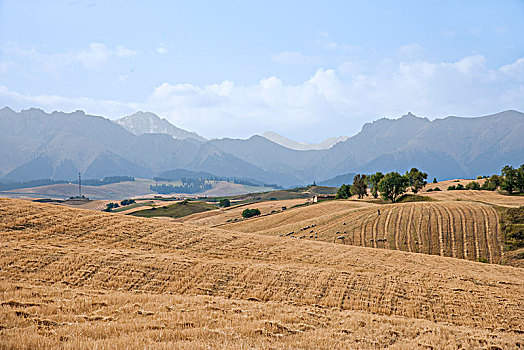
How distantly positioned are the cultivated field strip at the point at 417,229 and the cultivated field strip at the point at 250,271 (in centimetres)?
1461

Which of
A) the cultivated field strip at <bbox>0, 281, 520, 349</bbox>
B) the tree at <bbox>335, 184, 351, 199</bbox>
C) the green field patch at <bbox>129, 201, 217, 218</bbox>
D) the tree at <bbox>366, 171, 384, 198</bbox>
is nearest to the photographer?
the cultivated field strip at <bbox>0, 281, 520, 349</bbox>

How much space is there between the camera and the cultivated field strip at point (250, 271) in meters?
22.6

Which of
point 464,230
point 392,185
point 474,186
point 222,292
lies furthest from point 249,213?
point 222,292

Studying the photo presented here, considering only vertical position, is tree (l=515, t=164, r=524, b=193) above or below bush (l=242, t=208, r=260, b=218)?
above

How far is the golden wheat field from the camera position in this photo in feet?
46.1

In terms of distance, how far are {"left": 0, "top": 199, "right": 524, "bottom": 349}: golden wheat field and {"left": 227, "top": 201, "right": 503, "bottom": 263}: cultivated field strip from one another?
52.0 feet

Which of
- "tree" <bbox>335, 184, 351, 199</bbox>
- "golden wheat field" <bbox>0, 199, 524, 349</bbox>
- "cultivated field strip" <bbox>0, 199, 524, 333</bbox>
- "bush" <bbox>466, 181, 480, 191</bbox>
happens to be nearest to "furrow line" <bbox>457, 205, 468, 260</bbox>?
"golden wheat field" <bbox>0, 199, 524, 349</bbox>

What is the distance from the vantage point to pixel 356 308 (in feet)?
72.3

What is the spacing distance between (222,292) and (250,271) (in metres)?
4.15

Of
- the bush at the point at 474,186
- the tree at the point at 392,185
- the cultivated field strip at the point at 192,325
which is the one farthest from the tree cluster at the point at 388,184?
the cultivated field strip at the point at 192,325

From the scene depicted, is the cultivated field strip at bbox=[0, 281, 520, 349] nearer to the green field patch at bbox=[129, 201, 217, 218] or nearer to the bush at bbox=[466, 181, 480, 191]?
the bush at bbox=[466, 181, 480, 191]

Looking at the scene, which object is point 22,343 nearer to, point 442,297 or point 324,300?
point 324,300

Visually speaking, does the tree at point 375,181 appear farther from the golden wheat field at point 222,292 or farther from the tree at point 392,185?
the golden wheat field at point 222,292

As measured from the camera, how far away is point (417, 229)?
6031 centimetres
